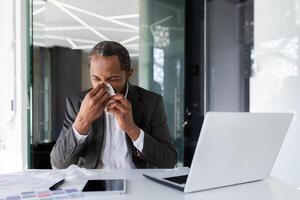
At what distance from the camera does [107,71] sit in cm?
115

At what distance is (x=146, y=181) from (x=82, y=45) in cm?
Result: 160

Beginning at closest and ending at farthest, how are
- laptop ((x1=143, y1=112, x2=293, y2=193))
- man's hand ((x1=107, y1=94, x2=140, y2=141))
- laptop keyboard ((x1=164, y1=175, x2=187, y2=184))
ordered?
laptop ((x1=143, y1=112, x2=293, y2=193))
laptop keyboard ((x1=164, y1=175, x2=187, y2=184))
man's hand ((x1=107, y1=94, x2=140, y2=141))

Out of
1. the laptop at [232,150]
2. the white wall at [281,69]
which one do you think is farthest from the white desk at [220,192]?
the white wall at [281,69]

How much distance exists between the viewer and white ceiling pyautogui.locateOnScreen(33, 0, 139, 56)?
225cm

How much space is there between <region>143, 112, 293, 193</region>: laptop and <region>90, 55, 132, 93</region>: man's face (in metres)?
0.44

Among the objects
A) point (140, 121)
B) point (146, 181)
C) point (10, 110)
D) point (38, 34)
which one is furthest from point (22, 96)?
point (146, 181)

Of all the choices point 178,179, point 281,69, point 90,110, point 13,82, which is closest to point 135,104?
point 90,110

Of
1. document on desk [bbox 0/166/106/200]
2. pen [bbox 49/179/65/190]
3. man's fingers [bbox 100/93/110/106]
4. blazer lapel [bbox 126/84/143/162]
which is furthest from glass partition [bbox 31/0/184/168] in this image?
pen [bbox 49/179/65/190]

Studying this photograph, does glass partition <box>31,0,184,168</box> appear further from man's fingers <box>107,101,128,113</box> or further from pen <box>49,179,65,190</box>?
pen <box>49,179,65,190</box>

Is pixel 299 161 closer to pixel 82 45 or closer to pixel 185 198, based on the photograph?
pixel 185 198

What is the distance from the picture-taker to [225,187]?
0.77 m

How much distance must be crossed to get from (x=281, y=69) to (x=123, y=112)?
1.05 m

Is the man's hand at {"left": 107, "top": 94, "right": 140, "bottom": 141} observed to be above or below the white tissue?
below

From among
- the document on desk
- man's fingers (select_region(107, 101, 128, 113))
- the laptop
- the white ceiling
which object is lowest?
the document on desk
